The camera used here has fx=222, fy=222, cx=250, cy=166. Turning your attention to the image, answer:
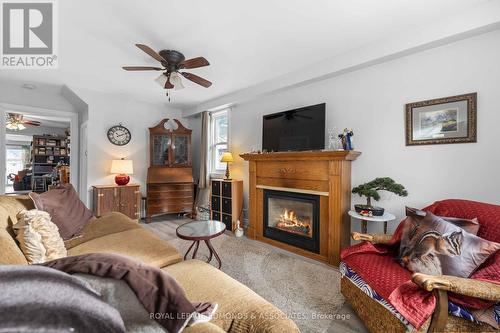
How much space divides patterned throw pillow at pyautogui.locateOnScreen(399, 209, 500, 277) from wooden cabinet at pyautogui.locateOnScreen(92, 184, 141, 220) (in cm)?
419

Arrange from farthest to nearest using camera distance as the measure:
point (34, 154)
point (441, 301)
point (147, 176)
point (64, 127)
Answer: point (64, 127) < point (34, 154) < point (147, 176) < point (441, 301)

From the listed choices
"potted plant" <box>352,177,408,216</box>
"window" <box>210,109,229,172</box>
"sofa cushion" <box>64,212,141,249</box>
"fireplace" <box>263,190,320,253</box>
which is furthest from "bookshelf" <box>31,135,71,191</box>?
"potted plant" <box>352,177,408,216</box>

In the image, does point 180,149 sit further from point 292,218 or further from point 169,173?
point 292,218

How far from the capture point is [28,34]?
2.23 meters

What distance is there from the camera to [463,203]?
1703mm

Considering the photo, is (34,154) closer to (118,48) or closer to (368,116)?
(118,48)

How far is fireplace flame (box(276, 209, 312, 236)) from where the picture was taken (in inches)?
117

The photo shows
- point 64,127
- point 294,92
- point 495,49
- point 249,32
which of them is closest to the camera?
point 495,49

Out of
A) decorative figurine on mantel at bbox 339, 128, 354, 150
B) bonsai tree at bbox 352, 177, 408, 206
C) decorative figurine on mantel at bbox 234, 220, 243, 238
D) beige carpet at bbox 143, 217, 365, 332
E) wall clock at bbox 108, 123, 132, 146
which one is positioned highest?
wall clock at bbox 108, 123, 132, 146

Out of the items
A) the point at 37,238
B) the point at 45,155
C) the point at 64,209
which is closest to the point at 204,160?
the point at 64,209

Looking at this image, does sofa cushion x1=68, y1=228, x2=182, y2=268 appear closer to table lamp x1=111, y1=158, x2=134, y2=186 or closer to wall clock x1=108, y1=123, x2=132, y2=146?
table lamp x1=111, y1=158, x2=134, y2=186

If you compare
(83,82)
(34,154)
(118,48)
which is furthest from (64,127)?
(118,48)

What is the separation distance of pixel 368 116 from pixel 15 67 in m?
4.64

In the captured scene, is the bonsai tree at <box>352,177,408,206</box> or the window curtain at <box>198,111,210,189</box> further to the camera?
the window curtain at <box>198,111,210,189</box>
